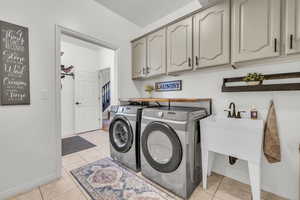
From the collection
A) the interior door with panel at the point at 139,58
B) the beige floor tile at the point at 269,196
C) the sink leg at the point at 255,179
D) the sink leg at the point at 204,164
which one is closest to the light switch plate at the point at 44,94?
the interior door with panel at the point at 139,58

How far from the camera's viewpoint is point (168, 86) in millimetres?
2471

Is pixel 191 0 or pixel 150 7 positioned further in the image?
pixel 150 7

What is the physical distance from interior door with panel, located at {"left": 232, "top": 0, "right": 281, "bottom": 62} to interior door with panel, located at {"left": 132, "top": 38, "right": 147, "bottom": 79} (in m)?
1.44

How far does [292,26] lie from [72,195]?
8.93ft

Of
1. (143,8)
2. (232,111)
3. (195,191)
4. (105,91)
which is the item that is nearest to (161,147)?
(195,191)

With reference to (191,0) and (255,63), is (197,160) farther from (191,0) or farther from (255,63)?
(191,0)

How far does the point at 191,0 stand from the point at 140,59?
1227 mm

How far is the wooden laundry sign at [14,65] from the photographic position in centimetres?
140

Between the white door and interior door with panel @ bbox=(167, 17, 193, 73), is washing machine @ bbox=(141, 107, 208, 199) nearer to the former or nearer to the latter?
interior door with panel @ bbox=(167, 17, 193, 73)

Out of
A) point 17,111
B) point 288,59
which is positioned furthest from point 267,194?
point 17,111

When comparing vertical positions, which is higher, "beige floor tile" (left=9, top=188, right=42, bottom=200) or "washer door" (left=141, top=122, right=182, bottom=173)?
"washer door" (left=141, top=122, right=182, bottom=173)

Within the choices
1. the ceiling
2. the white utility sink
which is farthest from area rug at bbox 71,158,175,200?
the ceiling

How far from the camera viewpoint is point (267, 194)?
1.52m

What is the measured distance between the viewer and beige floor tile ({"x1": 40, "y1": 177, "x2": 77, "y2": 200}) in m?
1.50
